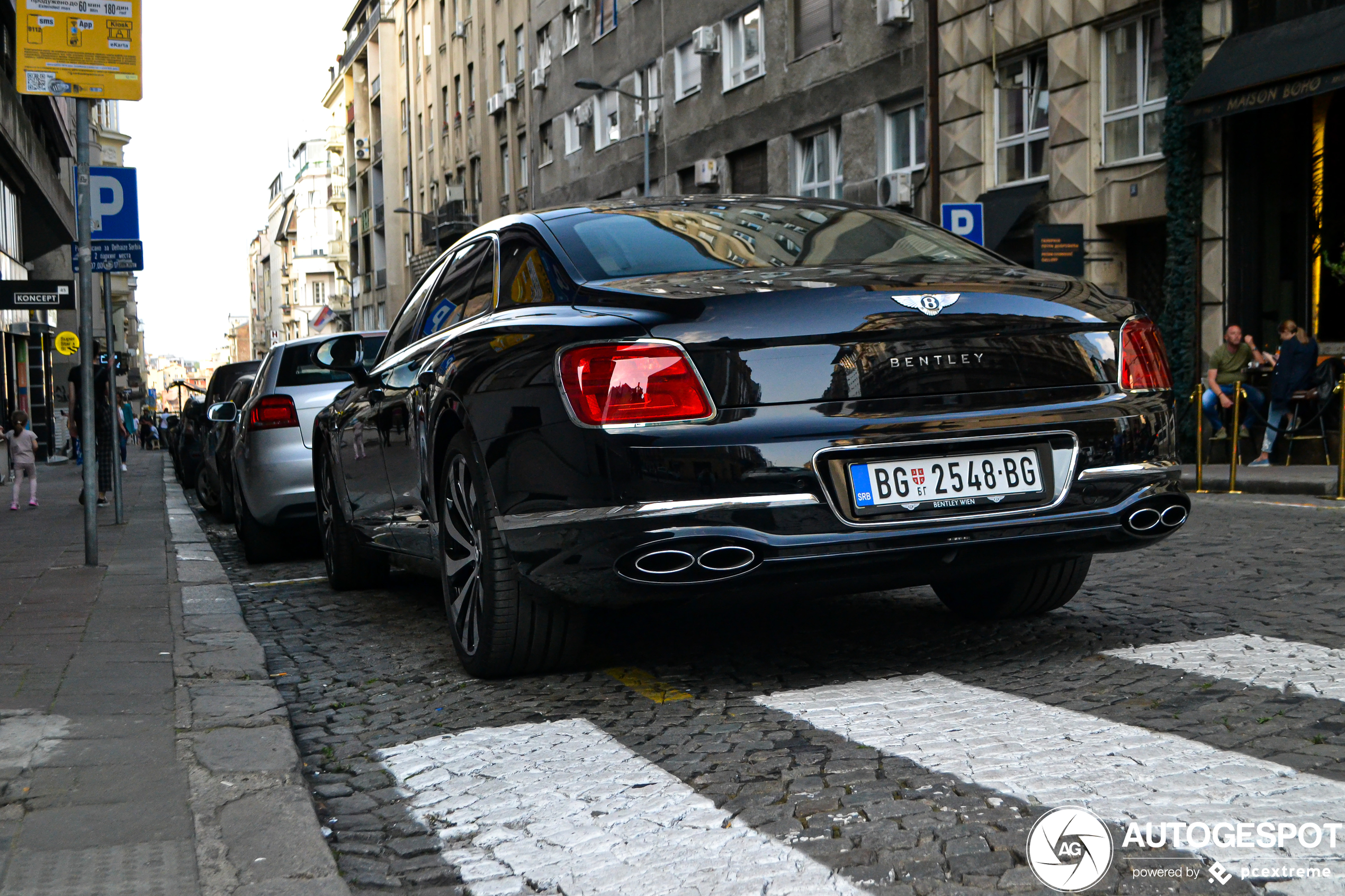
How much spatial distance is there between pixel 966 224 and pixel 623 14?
72.4ft

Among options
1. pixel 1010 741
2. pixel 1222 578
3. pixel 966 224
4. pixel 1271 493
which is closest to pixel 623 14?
pixel 966 224

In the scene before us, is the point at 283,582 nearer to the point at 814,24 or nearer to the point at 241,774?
the point at 241,774

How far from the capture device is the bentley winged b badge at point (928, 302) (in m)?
4.41

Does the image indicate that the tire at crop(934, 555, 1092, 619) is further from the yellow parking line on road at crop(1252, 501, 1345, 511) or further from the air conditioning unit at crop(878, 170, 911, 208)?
the air conditioning unit at crop(878, 170, 911, 208)

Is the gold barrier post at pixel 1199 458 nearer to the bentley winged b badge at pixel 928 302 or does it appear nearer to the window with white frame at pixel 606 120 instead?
the bentley winged b badge at pixel 928 302

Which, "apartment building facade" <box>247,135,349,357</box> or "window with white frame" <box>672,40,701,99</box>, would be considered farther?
"apartment building facade" <box>247,135,349,357</box>

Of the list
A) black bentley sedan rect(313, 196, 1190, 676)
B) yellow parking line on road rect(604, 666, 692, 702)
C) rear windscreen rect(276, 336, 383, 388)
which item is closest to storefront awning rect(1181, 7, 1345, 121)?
rear windscreen rect(276, 336, 383, 388)

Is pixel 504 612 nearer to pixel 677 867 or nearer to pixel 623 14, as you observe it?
pixel 677 867

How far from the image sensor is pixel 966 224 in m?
18.1

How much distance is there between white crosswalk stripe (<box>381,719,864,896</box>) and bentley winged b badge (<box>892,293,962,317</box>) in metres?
1.51

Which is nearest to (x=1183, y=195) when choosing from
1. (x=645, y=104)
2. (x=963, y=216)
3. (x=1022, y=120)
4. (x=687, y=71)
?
(x=963, y=216)

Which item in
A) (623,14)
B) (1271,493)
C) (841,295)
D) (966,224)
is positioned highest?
(623,14)

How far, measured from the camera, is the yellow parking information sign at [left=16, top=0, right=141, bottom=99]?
29.9 ft

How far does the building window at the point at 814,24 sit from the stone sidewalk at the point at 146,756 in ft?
70.1
